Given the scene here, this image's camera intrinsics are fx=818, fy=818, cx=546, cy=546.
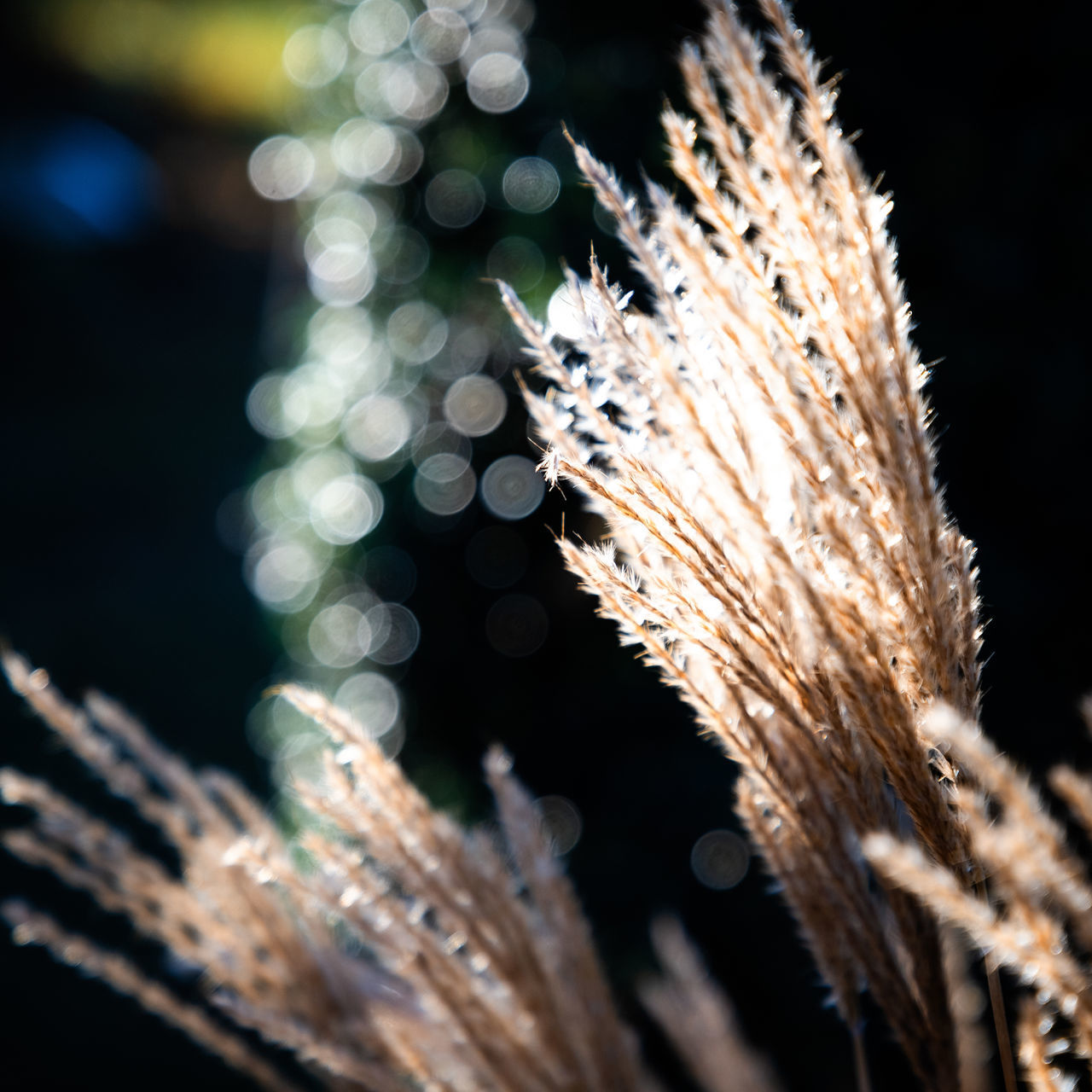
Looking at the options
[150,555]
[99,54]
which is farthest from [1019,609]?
[99,54]

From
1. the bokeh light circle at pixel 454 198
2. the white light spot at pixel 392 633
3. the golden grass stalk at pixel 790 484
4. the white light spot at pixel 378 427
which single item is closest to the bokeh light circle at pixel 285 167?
the bokeh light circle at pixel 454 198

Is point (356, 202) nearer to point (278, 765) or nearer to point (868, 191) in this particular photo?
point (278, 765)

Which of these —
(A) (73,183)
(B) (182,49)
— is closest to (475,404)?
(B) (182,49)

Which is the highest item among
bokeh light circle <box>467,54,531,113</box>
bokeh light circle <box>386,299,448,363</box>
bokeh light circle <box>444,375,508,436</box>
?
bokeh light circle <box>467,54,531,113</box>

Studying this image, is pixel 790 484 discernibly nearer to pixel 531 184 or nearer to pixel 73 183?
pixel 531 184

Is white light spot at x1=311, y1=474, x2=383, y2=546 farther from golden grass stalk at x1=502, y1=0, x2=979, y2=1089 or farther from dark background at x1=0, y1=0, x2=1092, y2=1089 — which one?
golden grass stalk at x1=502, y1=0, x2=979, y2=1089

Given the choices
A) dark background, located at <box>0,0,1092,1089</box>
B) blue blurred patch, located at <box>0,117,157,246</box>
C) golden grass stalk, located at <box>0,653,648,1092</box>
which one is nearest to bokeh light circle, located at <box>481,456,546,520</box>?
dark background, located at <box>0,0,1092,1089</box>

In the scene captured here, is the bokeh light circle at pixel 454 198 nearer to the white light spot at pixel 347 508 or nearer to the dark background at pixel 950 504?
the dark background at pixel 950 504

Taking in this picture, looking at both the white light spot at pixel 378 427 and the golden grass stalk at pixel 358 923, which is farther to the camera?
the white light spot at pixel 378 427
